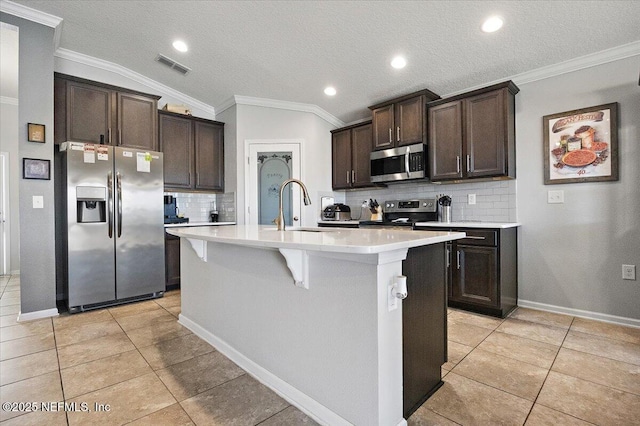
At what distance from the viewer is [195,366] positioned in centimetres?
202

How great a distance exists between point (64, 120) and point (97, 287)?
1826mm

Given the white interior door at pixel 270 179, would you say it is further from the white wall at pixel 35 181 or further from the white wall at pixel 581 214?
the white wall at pixel 581 214

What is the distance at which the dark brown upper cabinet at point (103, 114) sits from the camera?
10.9 ft

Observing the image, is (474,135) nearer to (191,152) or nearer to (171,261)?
(191,152)

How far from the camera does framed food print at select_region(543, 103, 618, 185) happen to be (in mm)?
2729

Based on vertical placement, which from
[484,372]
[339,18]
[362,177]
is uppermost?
[339,18]

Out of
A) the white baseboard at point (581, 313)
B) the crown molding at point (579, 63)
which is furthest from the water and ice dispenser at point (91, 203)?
the white baseboard at point (581, 313)

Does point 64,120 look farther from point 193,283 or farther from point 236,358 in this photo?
point 236,358

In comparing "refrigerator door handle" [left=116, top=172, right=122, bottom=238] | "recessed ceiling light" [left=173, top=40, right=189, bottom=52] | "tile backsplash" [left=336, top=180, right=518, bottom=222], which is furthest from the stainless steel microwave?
"refrigerator door handle" [left=116, top=172, right=122, bottom=238]

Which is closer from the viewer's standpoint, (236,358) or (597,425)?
(597,425)

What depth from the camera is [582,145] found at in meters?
2.86

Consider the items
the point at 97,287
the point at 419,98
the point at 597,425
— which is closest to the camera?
the point at 597,425

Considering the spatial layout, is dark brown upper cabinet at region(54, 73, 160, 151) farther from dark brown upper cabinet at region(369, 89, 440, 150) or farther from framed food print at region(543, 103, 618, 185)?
framed food print at region(543, 103, 618, 185)

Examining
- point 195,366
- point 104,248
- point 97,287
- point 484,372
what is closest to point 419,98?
point 484,372
